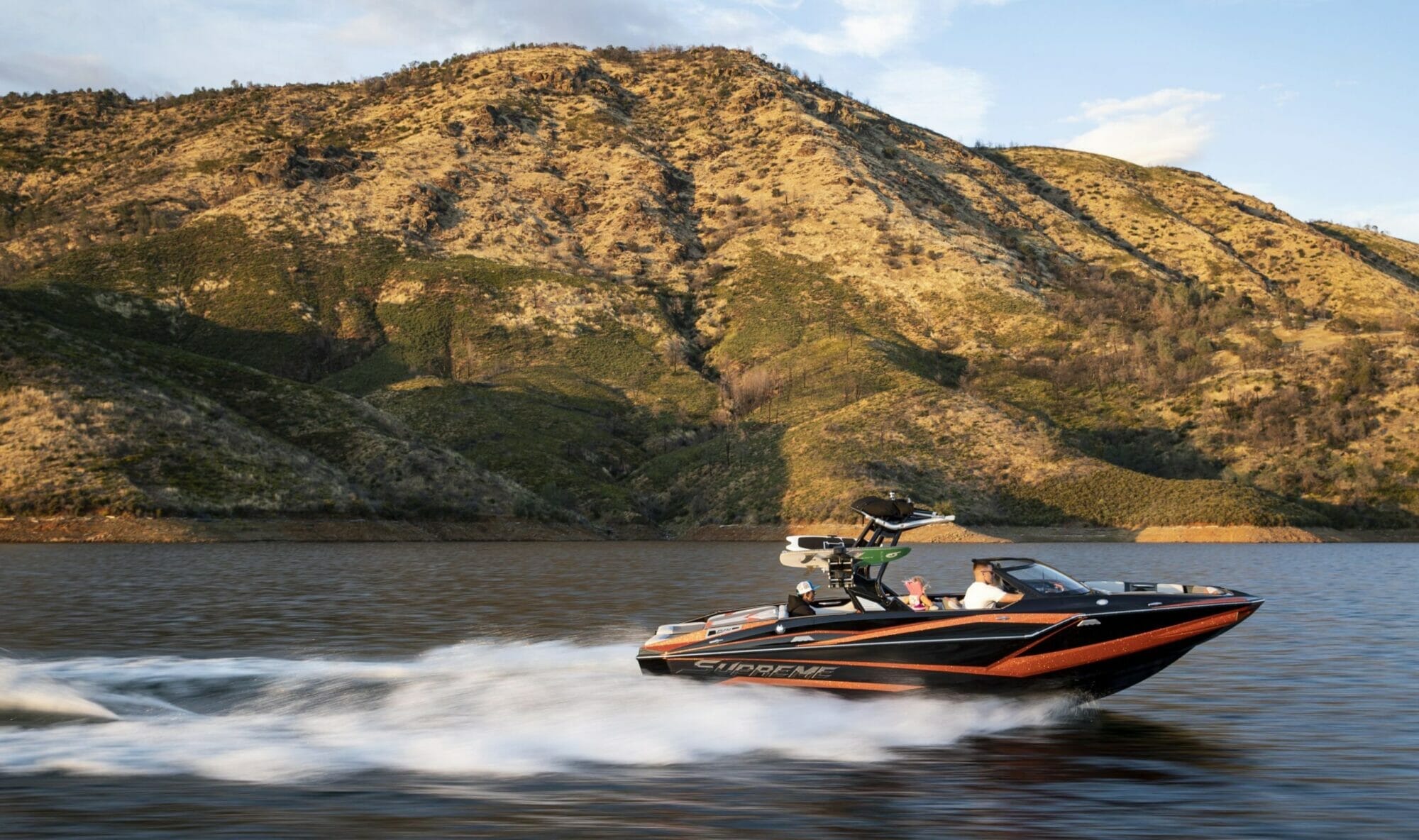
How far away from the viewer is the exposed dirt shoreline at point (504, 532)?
79125 mm

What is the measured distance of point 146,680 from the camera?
21078mm

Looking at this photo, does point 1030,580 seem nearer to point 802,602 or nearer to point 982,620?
point 982,620

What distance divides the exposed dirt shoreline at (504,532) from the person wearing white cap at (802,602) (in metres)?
69.9

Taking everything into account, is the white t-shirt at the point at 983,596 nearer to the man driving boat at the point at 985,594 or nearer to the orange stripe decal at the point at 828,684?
→ the man driving boat at the point at 985,594

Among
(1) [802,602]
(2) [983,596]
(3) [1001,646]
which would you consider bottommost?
(3) [1001,646]

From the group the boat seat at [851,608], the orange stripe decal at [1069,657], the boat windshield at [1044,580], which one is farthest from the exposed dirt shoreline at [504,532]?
the boat windshield at [1044,580]

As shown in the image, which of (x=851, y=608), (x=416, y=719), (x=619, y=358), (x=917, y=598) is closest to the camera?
(x=416, y=719)

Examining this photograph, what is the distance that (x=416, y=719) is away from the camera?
18109 millimetres

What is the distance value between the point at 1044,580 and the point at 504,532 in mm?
89758

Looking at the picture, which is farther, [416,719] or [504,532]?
[504,532]

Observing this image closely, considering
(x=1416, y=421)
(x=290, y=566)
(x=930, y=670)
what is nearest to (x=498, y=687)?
(x=930, y=670)

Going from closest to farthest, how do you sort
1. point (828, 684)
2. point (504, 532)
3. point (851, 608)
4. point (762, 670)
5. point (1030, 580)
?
point (828, 684)
point (762, 670)
point (1030, 580)
point (851, 608)
point (504, 532)

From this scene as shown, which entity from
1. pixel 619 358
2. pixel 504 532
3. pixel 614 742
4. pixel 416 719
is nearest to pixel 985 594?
pixel 614 742

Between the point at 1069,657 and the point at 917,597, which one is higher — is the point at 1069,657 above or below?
below
